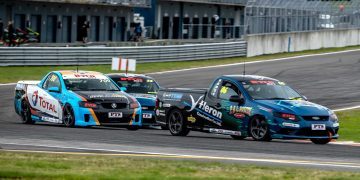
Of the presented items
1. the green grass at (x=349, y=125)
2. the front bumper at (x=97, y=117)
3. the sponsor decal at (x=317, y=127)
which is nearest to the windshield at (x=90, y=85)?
the front bumper at (x=97, y=117)

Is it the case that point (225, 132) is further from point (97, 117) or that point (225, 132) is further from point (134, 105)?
point (97, 117)

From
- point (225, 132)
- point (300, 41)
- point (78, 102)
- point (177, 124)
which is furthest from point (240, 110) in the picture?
point (300, 41)

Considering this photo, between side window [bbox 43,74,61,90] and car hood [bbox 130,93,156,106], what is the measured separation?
191cm

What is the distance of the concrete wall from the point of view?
2124 inches

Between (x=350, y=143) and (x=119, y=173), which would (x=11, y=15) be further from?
(x=119, y=173)

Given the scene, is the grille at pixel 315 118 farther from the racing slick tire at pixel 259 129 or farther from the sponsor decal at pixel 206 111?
the sponsor decal at pixel 206 111

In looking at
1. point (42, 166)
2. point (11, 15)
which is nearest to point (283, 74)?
point (11, 15)

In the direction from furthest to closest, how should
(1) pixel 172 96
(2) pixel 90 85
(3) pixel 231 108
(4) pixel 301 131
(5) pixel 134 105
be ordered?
(2) pixel 90 85 < (5) pixel 134 105 < (1) pixel 172 96 < (3) pixel 231 108 < (4) pixel 301 131

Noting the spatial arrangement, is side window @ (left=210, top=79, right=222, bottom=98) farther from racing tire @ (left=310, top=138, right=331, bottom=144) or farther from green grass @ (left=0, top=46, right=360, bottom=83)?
green grass @ (left=0, top=46, right=360, bottom=83)

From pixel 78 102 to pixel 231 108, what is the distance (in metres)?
4.11

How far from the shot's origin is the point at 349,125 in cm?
2408

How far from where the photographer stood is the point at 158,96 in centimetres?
2153

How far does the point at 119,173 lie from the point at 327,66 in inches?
1390

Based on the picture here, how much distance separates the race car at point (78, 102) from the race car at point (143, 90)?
20.0 inches
